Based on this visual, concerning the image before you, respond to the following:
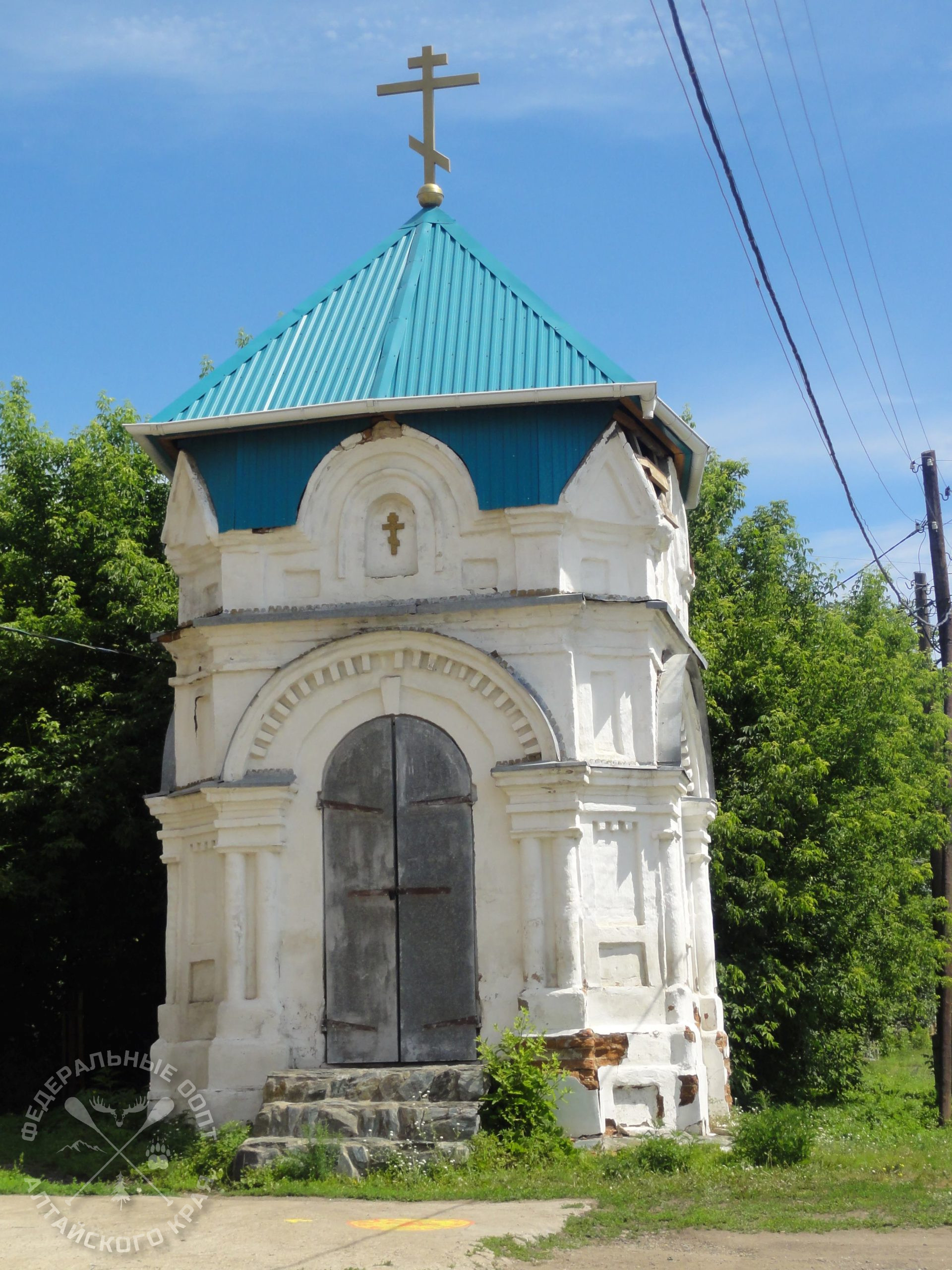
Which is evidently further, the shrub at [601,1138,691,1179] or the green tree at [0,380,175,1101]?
the green tree at [0,380,175,1101]

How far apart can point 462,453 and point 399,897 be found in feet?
12.0

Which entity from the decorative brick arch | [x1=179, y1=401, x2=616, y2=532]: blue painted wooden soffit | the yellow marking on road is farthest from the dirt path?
[x1=179, y1=401, x2=616, y2=532]: blue painted wooden soffit

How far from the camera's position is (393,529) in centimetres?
1236

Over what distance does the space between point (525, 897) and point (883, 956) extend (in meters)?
9.01

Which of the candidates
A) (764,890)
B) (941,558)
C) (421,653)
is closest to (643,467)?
(421,653)

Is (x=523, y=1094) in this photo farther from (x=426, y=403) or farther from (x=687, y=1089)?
(x=426, y=403)

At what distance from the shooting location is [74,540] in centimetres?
1836

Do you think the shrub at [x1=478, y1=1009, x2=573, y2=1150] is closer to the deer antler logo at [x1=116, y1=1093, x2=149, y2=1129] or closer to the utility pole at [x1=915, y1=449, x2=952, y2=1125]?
the deer antler logo at [x1=116, y1=1093, x2=149, y2=1129]

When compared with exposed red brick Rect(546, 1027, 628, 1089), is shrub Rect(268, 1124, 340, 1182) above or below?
below

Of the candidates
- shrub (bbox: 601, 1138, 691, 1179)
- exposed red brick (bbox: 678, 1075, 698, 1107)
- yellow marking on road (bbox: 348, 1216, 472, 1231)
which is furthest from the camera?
exposed red brick (bbox: 678, 1075, 698, 1107)

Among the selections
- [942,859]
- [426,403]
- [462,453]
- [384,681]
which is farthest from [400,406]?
[942,859]

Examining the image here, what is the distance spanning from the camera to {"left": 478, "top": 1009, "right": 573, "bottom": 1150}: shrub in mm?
10336

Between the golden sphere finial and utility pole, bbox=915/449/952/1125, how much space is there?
11.4 meters

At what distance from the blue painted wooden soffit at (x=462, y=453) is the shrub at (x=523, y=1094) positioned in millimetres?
4297
